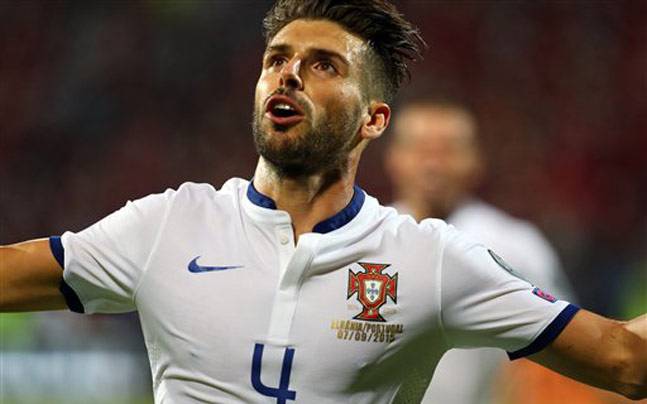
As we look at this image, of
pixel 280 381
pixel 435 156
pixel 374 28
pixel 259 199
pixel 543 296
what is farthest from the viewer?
pixel 435 156

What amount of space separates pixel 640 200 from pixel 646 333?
272 inches

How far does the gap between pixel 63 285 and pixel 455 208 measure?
237 centimetres

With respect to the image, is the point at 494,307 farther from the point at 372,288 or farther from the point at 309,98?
the point at 309,98

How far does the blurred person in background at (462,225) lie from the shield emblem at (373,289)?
1.56 meters

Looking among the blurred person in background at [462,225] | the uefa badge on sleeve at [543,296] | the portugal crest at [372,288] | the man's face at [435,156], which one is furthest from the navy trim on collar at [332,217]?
the man's face at [435,156]

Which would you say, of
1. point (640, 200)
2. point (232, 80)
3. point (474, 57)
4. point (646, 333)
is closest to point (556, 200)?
point (640, 200)

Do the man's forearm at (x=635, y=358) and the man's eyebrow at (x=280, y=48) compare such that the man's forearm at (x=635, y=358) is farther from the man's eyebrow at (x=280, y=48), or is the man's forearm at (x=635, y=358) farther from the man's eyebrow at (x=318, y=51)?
the man's eyebrow at (x=280, y=48)

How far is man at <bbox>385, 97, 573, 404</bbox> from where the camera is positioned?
4.25 meters

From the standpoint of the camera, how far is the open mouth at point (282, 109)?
2.66 meters

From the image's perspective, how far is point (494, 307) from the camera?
2617 mm

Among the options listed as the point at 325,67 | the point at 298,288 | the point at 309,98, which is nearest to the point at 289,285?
the point at 298,288

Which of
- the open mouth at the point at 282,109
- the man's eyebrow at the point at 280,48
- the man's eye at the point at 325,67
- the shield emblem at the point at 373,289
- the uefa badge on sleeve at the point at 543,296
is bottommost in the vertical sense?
the shield emblem at the point at 373,289

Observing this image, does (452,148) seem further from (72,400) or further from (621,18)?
(621,18)

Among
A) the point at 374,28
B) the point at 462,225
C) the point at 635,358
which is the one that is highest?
the point at 374,28
